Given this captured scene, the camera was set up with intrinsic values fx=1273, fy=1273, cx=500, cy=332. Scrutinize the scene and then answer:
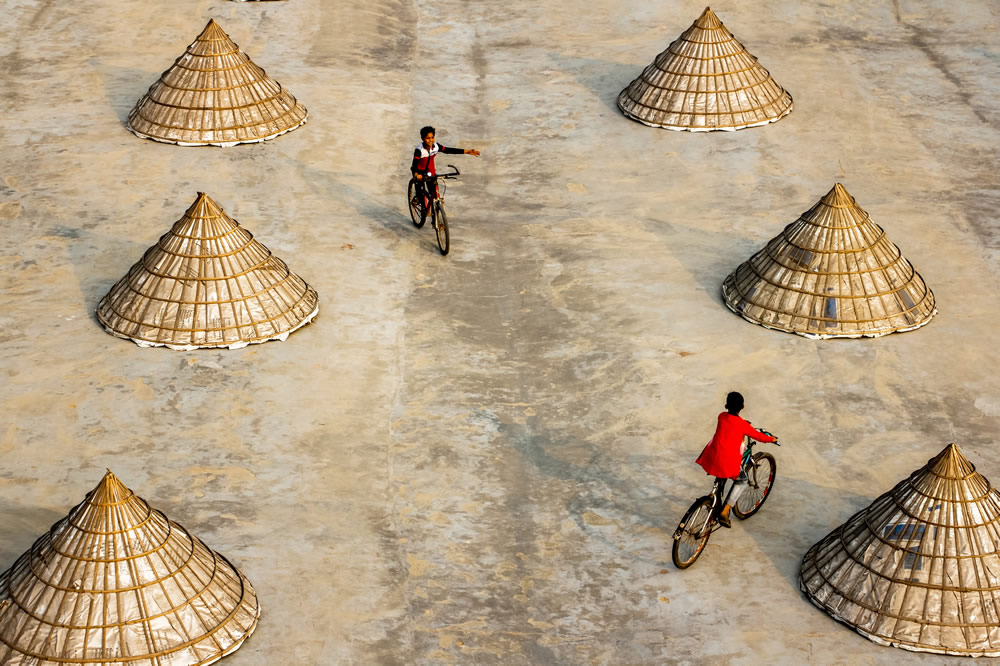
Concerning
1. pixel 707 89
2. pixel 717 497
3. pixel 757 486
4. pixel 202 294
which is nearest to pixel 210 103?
pixel 202 294

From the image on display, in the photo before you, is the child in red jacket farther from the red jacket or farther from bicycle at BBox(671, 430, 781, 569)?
bicycle at BBox(671, 430, 781, 569)

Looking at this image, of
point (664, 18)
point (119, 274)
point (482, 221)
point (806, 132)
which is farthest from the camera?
point (664, 18)

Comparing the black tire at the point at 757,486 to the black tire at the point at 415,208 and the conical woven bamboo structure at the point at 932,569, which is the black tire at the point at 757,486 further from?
the black tire at the point at 415,208

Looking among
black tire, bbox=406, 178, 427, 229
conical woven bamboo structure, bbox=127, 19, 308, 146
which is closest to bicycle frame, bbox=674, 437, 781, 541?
black tire, bbox=406, 178, 427, 229

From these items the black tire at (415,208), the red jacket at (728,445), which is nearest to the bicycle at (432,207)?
the black tire at (415,208)

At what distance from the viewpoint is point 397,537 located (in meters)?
10.4

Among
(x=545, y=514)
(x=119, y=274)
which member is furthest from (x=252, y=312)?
(x=545, y=514)

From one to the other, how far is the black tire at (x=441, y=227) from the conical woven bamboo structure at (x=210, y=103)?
3934 millimetres

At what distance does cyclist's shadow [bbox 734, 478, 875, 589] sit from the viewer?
10.1 metres

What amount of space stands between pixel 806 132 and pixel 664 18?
5.32m

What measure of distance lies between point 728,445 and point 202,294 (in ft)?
19.4

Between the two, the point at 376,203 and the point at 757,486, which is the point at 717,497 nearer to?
the point at 757,486

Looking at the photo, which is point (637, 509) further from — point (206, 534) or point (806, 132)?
point (806, 132)

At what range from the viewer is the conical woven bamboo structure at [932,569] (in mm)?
9047
